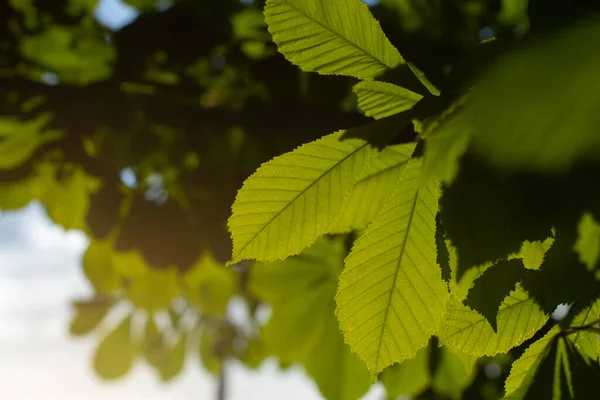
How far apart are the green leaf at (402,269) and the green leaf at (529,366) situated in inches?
3.9

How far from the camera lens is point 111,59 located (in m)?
1.95

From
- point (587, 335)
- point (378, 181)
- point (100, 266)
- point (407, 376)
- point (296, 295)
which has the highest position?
point (378, 181)

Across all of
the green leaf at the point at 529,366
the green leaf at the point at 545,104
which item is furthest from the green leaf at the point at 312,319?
the green leaf at the point at 545,104

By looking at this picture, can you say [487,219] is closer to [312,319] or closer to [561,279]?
[561,279]

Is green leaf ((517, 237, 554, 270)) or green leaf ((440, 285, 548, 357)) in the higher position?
green leaf ((517, 237, 554, 270))

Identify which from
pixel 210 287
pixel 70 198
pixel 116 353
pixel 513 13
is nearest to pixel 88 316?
pixel 116 353

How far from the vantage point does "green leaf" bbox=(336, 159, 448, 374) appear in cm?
61

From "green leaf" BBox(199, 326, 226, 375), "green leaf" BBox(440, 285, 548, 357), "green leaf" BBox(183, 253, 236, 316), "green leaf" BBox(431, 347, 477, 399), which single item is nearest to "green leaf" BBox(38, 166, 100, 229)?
"green leaf" BBox(183, 253, 236, 316)

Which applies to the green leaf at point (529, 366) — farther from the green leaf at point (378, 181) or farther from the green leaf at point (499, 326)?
the green leaf at point (378, 181)

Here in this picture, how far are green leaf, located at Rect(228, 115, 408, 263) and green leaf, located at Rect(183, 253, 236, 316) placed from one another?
1.95 metres

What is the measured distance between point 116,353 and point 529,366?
7.41 ft

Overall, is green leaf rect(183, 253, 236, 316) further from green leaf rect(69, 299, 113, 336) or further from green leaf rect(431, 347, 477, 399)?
green leaf rect(431, 347, 477, 399)

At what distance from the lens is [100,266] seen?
92.0 inches

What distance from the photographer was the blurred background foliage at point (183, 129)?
5.65 feet
